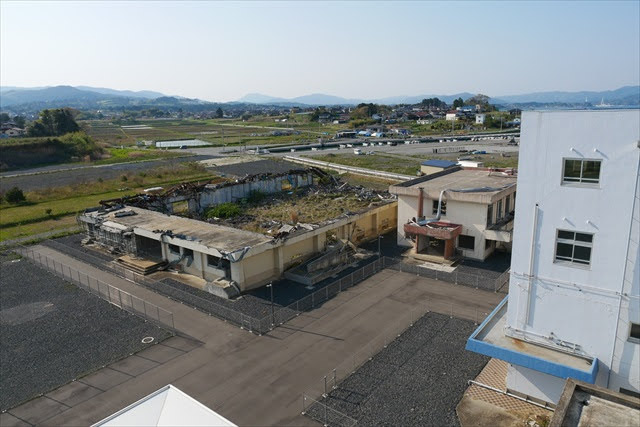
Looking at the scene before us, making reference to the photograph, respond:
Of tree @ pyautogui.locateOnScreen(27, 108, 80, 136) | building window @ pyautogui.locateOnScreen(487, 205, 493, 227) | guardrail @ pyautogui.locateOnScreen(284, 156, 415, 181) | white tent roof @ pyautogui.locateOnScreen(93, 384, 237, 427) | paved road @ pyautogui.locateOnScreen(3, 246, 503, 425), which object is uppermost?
tree @ pyautogui.locateOnScreen(27, 108, 80, 136)

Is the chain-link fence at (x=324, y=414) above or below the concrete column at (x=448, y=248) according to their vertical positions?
below

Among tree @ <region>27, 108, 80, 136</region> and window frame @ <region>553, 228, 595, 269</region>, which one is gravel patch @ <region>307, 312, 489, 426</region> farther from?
tree @ <region>27, 108, 80, 136</region>

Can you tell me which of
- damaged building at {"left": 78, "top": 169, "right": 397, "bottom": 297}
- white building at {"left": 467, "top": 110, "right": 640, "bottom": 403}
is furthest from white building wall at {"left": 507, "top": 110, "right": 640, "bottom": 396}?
damaged building at {"left": 78, "top": 169, "right": 397, "bottom": 297}

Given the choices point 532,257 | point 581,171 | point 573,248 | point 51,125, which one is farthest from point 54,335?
point 51,125

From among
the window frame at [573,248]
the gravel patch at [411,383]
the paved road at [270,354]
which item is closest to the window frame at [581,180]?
the window frame at [573,248]

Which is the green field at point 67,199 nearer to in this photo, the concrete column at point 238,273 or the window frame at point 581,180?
the concrete column at point 238,273

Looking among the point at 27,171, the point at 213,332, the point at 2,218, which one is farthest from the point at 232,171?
the point at 213,332

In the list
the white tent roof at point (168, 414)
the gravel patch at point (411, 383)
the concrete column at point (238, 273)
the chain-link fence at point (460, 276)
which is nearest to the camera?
the white tent roof at point (168, 414)
